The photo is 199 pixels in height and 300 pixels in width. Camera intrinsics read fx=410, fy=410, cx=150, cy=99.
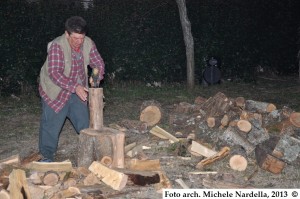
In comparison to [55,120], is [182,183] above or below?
below

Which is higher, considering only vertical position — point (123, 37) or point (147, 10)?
point (147, 10)

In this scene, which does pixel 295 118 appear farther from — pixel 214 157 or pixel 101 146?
pixel 101 146

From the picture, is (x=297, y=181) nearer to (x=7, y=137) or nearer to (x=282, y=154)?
(x=282, y=154)

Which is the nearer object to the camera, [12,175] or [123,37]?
[12,175]

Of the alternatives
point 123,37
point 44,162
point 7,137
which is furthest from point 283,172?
point 123,37

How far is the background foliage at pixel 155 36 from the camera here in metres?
10.2

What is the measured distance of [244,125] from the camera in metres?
6.28

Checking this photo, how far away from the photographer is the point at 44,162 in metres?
5.17

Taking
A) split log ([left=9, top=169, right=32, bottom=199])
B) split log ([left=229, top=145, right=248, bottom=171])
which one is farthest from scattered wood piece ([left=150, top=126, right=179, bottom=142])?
split log ([left=9, top=169, right=32, bottom=199])

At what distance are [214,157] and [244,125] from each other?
997 mm

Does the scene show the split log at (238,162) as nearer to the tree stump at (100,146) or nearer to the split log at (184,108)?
the tree stump at (100,146)

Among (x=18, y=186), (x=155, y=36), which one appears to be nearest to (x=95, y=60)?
(x=18, y=186)

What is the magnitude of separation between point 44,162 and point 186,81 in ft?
25.5

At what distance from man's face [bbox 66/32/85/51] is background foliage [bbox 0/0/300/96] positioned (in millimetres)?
5597
